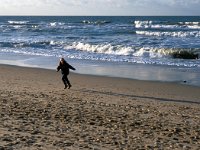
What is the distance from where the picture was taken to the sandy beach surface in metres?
7.38

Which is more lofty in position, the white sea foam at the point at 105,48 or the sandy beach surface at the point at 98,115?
the white sea foam at the point at 105,48

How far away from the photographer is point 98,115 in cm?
971

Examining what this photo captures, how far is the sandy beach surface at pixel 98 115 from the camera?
7383mm

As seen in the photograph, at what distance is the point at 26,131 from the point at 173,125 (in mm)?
3172

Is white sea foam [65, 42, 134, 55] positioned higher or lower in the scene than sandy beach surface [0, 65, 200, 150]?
higher

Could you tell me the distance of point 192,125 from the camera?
919 centimetres

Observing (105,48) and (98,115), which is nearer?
(98,115)

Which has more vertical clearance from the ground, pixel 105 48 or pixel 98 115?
pixel 105 48

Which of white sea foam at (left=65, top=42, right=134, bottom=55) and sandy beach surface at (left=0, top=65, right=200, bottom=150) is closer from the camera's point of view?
sandy beach surface at (left=0, top=65, right=200, bottom=150)

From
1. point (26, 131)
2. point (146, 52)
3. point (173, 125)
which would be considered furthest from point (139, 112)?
point (146, 52)

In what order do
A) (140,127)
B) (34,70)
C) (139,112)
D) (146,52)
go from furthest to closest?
(146,52) < (34,70) < (139,112) < (140,127)

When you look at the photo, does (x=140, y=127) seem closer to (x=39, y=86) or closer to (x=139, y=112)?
(x=139, y=112)

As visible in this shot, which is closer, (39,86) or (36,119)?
(36,119)

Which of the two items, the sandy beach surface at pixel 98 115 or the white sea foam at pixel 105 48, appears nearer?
the sandy beach surface at pixel 98 115
